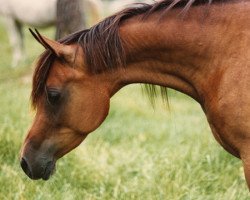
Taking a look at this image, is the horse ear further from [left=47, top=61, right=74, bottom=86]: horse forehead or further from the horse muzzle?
the horse muzzle

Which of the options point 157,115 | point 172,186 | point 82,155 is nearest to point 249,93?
point 172,186

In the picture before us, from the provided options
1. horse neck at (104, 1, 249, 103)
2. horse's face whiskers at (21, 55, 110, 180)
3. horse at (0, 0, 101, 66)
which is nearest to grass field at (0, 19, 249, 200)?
horse's face whiskers at (21, 55, 110, 180)

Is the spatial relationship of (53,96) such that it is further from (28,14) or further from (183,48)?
(28,14)

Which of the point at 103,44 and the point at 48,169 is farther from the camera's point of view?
the point at 48,169

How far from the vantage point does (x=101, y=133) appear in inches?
246

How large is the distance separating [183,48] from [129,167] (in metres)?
2.00

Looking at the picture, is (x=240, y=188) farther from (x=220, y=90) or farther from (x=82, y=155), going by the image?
(x=220, y=90)

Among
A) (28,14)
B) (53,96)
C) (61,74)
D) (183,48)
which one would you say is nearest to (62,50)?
(61,74)

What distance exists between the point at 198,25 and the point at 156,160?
2.17 metres

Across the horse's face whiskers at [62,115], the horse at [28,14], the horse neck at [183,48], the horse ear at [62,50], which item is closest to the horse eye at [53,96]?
the horse's face whiskers at [62,115]

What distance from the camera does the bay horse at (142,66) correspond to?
3055 millimetres

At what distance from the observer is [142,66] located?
3.27 meters

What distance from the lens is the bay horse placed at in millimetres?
3055

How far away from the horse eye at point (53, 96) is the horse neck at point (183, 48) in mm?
313
